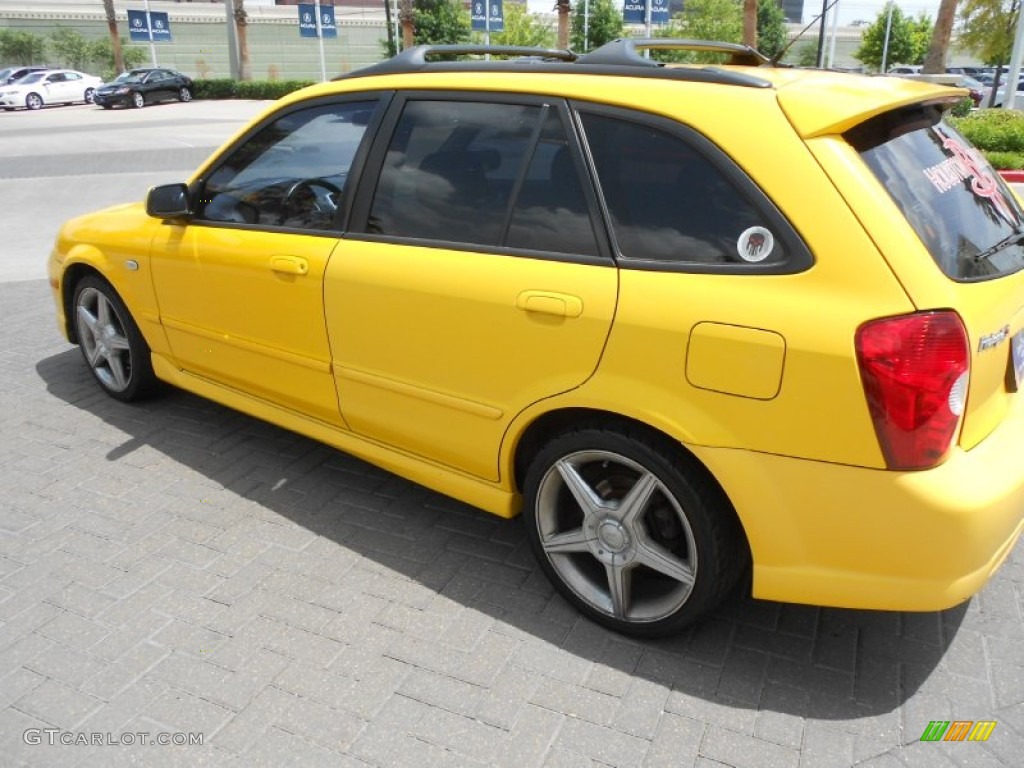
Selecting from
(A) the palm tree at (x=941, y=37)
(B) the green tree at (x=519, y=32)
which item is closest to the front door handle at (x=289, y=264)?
(A) the palm tree at (x=941, y=37)

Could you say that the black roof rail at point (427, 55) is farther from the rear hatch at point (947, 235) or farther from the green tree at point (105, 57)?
the green tree at point (105, 57)

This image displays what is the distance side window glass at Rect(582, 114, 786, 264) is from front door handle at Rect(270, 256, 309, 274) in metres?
1.27

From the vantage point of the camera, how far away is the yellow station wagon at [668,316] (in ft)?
7.07

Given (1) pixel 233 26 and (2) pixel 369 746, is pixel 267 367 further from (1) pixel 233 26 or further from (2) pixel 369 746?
(1) pixel 233 26

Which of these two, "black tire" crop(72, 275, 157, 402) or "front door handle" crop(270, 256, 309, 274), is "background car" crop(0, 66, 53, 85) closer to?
"black tire" crop(72, 275, 157, 402)

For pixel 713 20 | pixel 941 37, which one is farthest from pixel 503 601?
pixel 713 20

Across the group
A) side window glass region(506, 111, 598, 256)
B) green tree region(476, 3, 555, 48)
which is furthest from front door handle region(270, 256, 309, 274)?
green tree region(476, 3, 555, 48)

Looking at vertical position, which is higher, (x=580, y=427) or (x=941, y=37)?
(x=941, y=37)

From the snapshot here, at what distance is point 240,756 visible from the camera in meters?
2.35

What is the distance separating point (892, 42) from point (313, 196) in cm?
6487

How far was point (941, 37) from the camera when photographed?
21516 mm

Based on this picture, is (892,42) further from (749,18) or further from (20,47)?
(20,47)

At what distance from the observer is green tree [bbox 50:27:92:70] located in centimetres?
5562

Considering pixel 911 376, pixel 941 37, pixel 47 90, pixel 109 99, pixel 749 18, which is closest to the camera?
pixel 911 376
